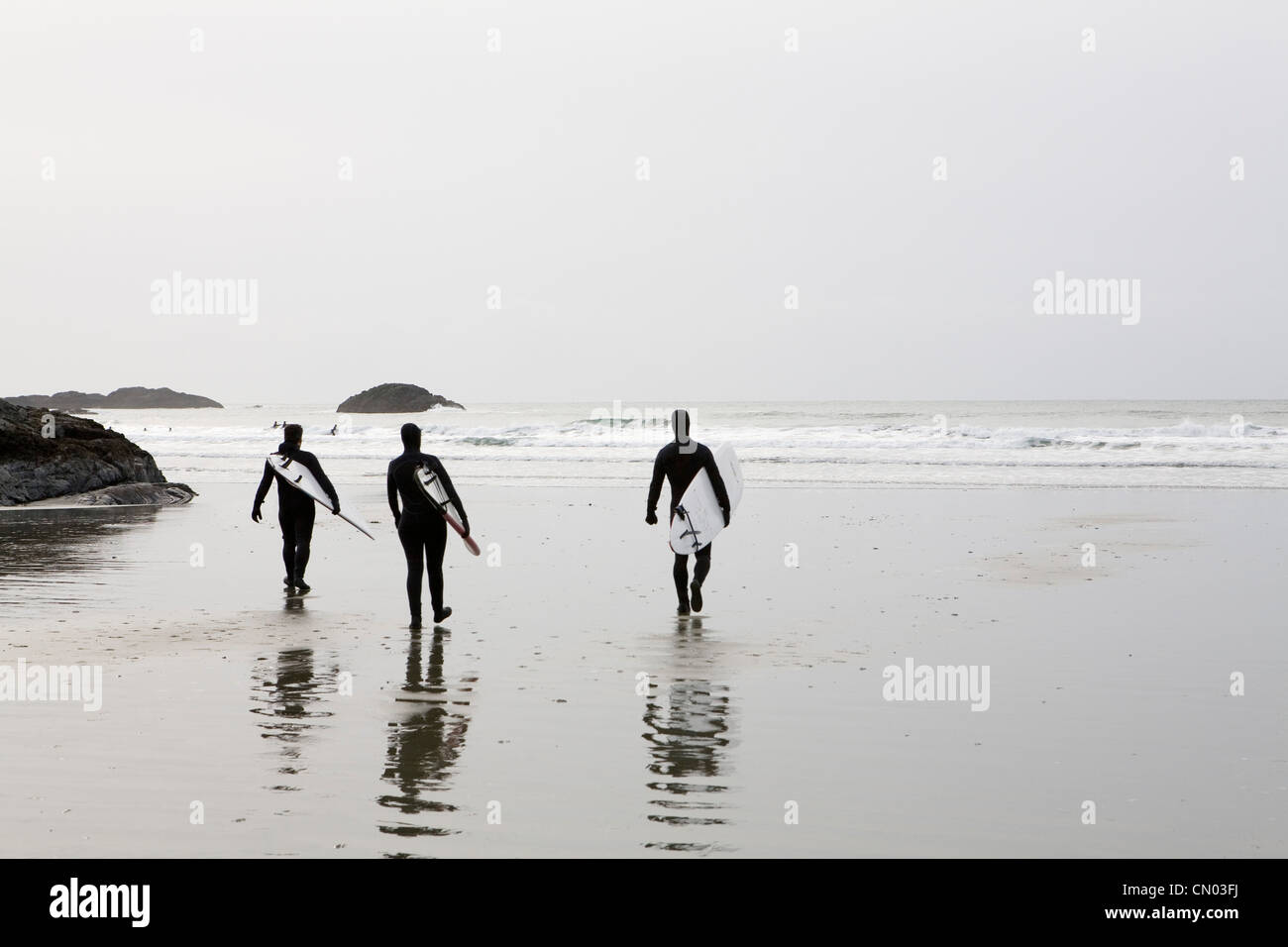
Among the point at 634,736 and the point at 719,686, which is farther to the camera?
the point at 719,686

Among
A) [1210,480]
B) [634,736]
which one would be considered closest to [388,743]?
[634,736]

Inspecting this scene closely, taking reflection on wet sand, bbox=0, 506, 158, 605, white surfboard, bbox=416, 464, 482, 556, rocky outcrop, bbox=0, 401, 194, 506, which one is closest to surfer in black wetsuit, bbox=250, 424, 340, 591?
reflection on wet sand, bbox=0, 506, 158, 605

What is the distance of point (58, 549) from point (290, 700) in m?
9.65

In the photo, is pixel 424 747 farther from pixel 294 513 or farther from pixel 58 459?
pixel 58 459

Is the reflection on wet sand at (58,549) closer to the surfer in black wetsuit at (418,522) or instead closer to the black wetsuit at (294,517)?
the black wetsuit at (294,517)

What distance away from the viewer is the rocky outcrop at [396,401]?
128375 mm

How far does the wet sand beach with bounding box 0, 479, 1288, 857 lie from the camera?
195 inches

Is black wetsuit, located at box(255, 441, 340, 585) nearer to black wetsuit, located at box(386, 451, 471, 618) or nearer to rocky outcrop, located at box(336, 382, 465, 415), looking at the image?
black wetsuit, located at box(386, 451, 471, 618)

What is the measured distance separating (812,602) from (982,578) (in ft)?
8.03

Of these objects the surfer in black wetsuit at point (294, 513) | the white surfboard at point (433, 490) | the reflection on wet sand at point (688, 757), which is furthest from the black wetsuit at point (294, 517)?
the reflection on wet sand at point (688, 757)

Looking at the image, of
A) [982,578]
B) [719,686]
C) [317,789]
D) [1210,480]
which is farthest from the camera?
[1210,480]

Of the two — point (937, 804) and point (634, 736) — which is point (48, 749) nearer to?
point (634, 736)

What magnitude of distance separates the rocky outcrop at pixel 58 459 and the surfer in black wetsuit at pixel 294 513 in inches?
486

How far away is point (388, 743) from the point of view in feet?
20.4
